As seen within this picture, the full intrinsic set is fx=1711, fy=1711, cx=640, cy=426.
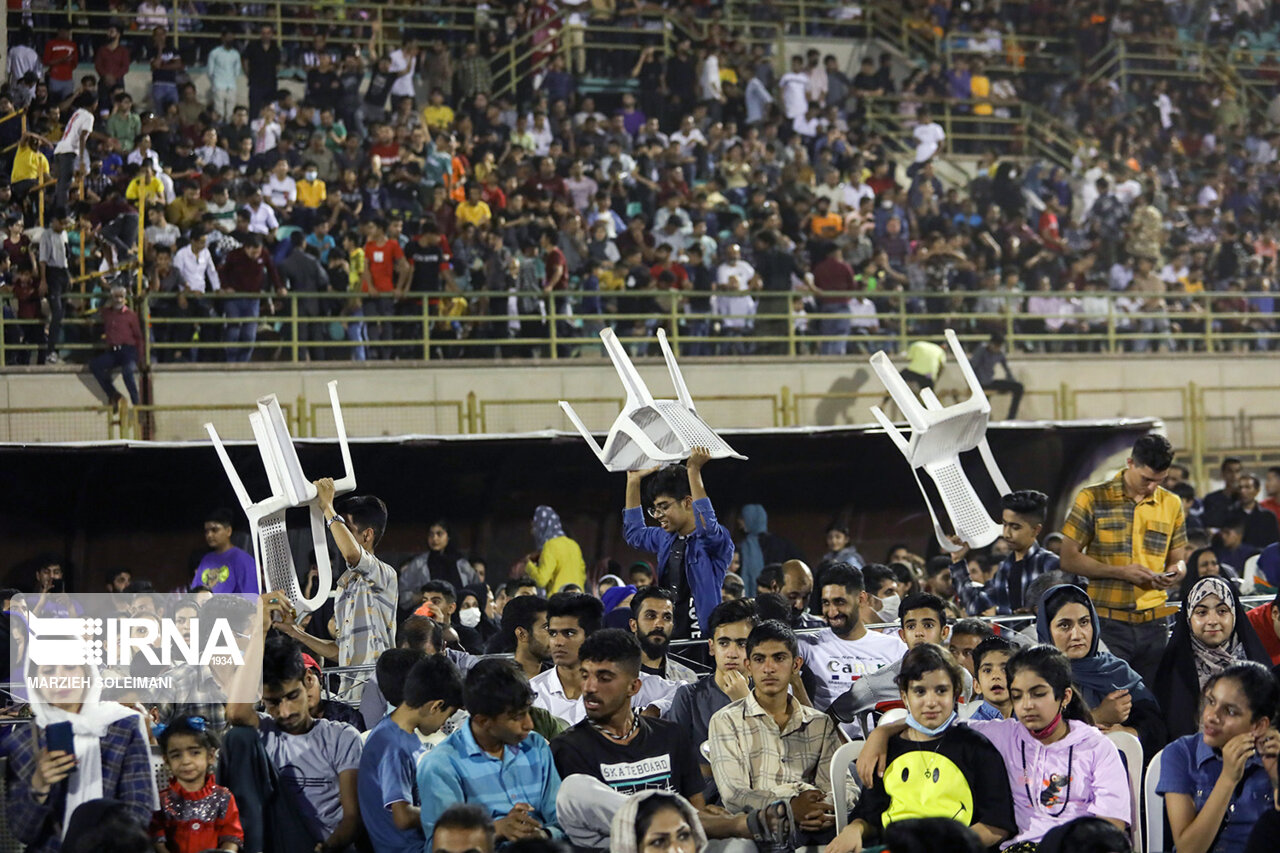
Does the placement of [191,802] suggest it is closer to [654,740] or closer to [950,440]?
[654,740]

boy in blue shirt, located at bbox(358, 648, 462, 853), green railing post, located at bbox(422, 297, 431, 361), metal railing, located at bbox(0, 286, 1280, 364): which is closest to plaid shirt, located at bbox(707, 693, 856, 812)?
boy in blue shirt, located at bbox(358, 648, 462, 853)

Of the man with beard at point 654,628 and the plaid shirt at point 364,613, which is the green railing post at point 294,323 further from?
the man with beard at point 654,628

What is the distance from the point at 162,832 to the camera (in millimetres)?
5875

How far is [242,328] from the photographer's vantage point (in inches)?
715

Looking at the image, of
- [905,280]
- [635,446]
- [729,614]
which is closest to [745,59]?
[905,280]

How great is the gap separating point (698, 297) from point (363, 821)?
14.6 metres

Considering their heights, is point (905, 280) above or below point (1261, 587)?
above

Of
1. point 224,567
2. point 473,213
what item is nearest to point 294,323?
point 473,213

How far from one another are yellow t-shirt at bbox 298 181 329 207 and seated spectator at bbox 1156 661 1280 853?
1488 centimetres

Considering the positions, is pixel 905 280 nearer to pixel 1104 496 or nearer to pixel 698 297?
pixel 698 297

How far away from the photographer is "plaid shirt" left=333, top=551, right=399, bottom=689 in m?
8.01

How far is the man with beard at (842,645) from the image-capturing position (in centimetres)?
810

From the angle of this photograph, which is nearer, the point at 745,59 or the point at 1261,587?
the point at 1261,587

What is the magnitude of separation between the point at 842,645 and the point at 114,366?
11.2 metres
